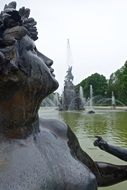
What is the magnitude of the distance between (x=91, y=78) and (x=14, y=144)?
A: 86.3 metres

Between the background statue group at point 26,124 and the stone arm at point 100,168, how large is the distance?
76 millimetres

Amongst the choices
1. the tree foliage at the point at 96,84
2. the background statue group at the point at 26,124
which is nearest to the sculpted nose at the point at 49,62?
the background statue group at the point at 26,124

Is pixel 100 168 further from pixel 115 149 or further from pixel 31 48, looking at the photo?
pixel 31 48

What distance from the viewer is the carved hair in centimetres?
131

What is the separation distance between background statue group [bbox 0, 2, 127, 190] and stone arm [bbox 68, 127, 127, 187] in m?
0.08

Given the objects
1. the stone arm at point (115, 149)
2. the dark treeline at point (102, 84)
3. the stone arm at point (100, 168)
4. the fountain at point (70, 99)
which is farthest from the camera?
the dark treeline at point (102, 84)

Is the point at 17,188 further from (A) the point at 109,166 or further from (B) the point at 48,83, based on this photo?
(A) the point at 109,166

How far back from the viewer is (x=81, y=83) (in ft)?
304

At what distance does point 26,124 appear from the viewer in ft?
4.68

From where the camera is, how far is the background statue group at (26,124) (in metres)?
1.29

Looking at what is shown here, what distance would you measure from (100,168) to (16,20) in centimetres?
76

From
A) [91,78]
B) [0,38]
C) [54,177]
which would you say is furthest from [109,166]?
[91,78]

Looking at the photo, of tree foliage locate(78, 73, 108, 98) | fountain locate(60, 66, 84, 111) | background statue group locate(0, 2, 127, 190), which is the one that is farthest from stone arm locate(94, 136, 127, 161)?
tree foliage locate(78, 73, 108, 98)

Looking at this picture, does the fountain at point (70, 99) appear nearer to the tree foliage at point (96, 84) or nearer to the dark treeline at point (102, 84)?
the dark treeline at point (102, 84)
